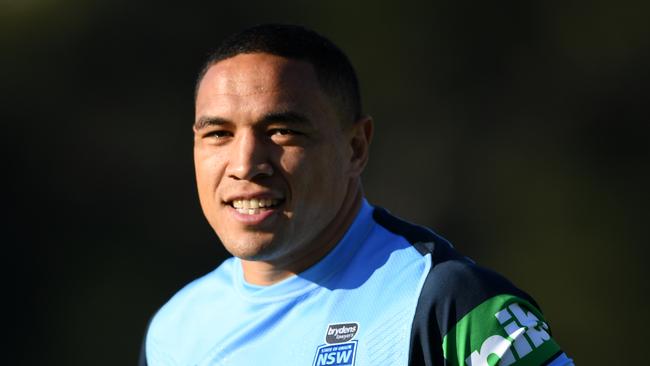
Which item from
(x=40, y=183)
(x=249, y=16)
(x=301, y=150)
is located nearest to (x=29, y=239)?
(x=40, y=183)

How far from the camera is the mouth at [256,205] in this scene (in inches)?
104

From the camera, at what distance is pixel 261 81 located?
2668mm

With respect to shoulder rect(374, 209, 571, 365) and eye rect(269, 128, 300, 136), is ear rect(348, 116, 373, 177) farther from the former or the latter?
shoulder rect(374, 209, 571, 365)

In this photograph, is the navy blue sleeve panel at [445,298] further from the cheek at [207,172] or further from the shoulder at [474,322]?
the cheek at [207,172]

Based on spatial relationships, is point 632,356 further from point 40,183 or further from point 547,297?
point 40,183

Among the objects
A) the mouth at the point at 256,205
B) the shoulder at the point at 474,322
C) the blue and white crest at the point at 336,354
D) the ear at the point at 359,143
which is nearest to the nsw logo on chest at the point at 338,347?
the blue and white crest at the point at 336,354

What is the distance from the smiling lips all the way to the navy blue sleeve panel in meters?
0.42

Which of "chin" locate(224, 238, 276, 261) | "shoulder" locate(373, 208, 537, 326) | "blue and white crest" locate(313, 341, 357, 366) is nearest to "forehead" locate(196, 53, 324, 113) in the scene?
"chin" locate(224, 238, 276, 261)

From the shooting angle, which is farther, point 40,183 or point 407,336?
point 40,183

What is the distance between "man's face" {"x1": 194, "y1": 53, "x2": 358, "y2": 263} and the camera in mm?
2639

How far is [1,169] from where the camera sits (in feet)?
24.3

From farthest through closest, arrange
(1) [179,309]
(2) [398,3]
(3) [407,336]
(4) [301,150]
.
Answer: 1. (2) [398,3]
2. (1) [179,309]
3. (4) [301,150]
4. (3) [407,336]

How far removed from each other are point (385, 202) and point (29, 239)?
2.42 meters

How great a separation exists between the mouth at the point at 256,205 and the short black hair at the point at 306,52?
311 millimetres
